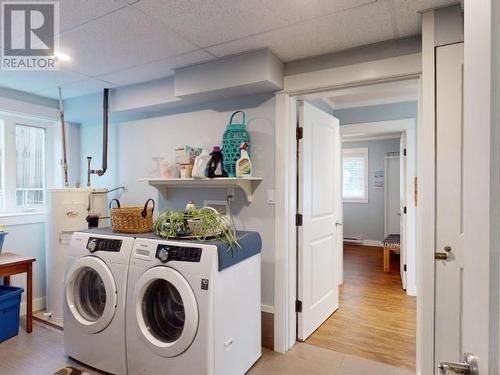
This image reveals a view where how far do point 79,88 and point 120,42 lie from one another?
1.33m

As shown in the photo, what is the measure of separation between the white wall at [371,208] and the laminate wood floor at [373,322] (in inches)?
A: 84.8

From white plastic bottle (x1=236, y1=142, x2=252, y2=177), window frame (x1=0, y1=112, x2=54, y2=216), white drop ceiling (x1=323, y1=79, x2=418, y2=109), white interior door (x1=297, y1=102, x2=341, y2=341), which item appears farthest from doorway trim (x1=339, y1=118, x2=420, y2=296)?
window frame (x1=0, y1=112, x2=54, y2=216)

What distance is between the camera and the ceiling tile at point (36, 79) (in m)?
2.67

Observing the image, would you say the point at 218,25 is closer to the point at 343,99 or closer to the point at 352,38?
the point at 352,38

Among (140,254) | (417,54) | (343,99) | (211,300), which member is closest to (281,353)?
(211,300)

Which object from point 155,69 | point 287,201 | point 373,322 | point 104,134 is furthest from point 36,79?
point 373,322

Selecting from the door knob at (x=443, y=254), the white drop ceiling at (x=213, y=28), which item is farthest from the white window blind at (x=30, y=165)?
the door knob at (x=443, y=254)

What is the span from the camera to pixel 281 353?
2.42 meters

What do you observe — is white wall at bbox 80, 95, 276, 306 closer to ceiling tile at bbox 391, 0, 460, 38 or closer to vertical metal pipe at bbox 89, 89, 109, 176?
vertical metal pipe at bbox 89, 89, 109, 176

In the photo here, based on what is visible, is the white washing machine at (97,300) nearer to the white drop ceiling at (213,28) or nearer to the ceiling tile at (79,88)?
the white drop ceiling at (213,28)

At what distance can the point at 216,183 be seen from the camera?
99.8 inches

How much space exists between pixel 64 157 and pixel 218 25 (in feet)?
8.24

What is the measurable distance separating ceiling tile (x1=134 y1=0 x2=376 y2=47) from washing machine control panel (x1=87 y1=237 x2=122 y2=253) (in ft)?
4.85

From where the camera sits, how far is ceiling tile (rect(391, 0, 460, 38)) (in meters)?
1.67
